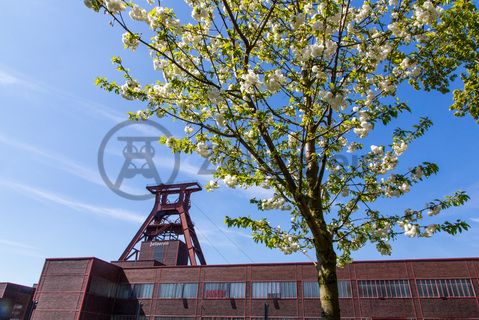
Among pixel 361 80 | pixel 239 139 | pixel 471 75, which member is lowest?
pixel 239 139

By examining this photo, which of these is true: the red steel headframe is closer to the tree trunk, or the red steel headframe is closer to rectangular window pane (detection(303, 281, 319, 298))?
rectangular window pane (detection(303, 281, 319, 298))

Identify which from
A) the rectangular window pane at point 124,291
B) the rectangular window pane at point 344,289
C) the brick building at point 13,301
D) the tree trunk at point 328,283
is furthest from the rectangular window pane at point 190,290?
the tree trunk at point 328,283

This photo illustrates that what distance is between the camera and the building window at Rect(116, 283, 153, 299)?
39875 millimetres

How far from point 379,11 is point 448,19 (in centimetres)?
156

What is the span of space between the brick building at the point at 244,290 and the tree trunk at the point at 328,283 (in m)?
29.2

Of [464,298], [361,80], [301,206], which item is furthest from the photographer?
[464,298]

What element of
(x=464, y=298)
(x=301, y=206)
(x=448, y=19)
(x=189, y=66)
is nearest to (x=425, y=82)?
(x=448, y=19)

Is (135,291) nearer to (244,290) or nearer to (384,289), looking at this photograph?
(244,290)

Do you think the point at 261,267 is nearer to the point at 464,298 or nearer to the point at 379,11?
the point at 464,298

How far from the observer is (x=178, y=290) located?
1524 inches

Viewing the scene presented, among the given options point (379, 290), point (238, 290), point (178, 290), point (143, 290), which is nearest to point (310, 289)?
point (379, 290)

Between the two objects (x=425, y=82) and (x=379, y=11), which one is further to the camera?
(x=425, y=82)

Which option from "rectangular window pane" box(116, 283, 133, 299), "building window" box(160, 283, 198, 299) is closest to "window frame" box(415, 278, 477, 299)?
"building window" box(160, 283, 198, 299)

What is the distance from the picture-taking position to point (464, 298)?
30.2 m
